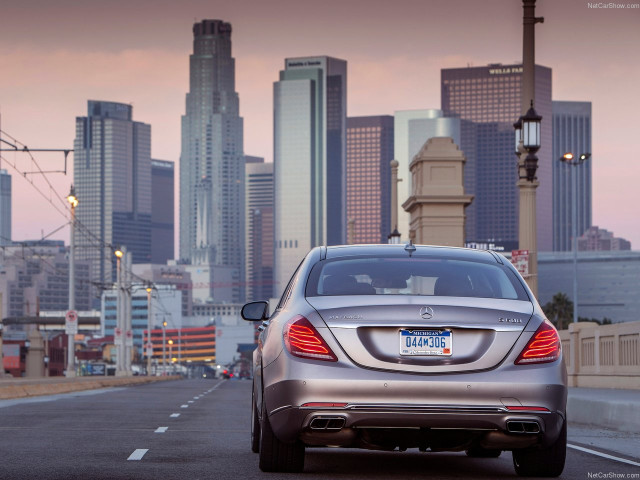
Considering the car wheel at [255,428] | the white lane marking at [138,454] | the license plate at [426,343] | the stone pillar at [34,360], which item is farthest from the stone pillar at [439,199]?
the stone pillar at [34,360]

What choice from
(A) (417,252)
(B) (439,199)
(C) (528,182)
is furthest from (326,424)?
(B) (439,199)

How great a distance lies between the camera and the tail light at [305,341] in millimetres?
8680

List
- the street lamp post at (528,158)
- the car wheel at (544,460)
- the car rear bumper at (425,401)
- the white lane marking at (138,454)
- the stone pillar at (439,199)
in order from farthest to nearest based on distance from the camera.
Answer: the stone pillar at (439,199), the street lamp post at (528,158), the white lane marking at (138,454), the car wheel at (544,460), the car rear bumper at (425,401)

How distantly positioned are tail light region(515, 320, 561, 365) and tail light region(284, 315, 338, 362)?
1.26 meters

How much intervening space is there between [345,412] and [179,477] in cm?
150

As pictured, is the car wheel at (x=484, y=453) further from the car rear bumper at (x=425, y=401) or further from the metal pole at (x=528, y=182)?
the metal pole at (x=528, y=182)

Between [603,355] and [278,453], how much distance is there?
2022cm

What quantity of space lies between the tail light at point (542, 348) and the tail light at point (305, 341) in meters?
1.26

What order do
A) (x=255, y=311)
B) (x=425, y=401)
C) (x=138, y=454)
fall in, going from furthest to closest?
(x=138, y=454), (x=255, y=311), (x=425, y=401)

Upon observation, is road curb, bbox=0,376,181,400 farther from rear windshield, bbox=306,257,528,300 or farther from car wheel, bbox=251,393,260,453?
rear windshield, bbox=306,257,528,300

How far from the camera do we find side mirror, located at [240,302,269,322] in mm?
10844

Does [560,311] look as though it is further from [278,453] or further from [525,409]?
[525,409]

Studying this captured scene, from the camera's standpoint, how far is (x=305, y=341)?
877 cm

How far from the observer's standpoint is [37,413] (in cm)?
2042
